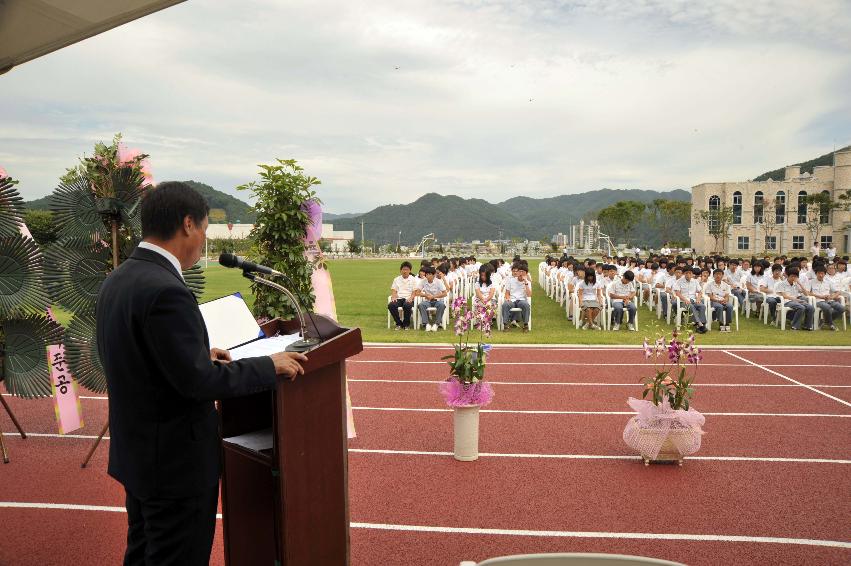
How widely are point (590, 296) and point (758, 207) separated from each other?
3054 inches

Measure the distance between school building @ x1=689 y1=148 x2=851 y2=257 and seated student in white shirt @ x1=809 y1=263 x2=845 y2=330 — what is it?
65.8 m

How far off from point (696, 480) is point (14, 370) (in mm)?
5439

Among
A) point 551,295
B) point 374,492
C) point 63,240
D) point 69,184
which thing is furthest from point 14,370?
point 551,295

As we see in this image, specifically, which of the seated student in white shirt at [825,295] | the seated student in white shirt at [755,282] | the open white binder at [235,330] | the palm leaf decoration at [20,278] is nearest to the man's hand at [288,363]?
the open white binder at [235,330]

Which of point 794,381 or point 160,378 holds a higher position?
point 160,378

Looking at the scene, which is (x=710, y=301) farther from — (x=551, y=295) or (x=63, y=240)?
(x=63, y=240)

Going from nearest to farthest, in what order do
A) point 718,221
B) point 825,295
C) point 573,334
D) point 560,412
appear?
point 560,412
point 573,334
point 825,295
point 718,221

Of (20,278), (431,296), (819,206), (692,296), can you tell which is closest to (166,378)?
(20,278)

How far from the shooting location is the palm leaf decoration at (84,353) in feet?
17.0

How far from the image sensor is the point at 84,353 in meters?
5.22

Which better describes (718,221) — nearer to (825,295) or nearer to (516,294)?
(825,295)

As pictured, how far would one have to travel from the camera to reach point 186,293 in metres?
2.05

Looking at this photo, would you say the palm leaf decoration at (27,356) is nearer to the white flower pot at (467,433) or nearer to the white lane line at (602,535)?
the white lane line at (602,535)

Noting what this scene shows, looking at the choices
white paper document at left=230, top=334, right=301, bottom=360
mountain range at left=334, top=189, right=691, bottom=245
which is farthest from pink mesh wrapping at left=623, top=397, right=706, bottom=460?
mountain range at left=334, top=189, right=691, bottom=245
